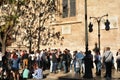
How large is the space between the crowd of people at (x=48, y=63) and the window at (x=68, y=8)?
20.3ft

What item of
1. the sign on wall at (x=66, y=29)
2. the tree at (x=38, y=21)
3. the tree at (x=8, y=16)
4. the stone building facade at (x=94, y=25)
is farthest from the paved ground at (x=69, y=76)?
the tree at (x=38, y=21)

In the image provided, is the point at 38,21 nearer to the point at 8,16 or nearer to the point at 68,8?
the point at 68,8

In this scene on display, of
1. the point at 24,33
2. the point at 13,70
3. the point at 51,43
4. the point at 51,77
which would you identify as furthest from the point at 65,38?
the point at 13,70

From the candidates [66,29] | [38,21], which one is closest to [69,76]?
[66,29]

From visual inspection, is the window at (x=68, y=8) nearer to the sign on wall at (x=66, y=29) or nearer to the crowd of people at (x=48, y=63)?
the sign on wall at (x=66, y=29)

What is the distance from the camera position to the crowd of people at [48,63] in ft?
72.7

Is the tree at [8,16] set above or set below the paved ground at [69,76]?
above

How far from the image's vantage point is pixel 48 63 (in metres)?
29.5

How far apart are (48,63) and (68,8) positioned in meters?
6.86

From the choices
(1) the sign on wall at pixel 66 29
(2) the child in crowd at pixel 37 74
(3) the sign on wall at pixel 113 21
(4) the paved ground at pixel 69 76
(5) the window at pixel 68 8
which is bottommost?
(4) the paved ground at pixel 69 76

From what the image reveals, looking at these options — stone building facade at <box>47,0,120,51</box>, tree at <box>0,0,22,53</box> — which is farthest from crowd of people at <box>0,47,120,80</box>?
stone building facade at <box>47,0,120,51</box>

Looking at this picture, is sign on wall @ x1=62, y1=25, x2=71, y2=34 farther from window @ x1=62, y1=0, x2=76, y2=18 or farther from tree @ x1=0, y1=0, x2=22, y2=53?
tree @ x1=0, y1=0, x2=22, y2=53

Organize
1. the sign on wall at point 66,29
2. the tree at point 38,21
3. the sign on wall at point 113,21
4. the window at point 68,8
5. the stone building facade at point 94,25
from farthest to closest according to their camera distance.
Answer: the window at point 68,8, the tree at point 38,21, the sign on wall at point 66,29, the stone building facade at point 94,25, the sign on wall at point 113,21

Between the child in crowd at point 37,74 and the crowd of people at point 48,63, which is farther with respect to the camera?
the child in crowd at point 37,74
